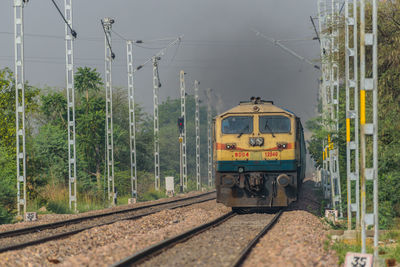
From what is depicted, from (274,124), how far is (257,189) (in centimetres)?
221

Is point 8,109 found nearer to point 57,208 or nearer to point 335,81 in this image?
point 57,208

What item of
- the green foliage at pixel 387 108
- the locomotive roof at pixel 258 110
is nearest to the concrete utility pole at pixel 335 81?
the green foliage at pixel 387 108

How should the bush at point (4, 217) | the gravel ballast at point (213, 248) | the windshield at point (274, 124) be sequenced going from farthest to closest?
the bush at point (4, 217) < the windshield at point (274, 124) < the gravel ballast at point (213, 248)

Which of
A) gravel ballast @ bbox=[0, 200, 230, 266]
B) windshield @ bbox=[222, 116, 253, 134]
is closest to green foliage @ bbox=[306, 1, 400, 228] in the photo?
windshield @ bbox=[222, 116, 253, 134]

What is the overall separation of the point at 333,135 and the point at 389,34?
4.10m

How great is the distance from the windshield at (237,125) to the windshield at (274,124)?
392 millimetres

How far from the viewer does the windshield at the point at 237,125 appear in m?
19.9

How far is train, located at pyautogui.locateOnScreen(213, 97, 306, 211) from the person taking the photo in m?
19.5

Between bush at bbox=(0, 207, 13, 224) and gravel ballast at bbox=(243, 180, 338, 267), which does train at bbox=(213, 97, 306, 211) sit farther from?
bush at bbox=(0, 207, 13, 224)

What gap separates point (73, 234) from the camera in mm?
15391

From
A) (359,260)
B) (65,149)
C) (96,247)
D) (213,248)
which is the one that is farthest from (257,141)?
(65,149)

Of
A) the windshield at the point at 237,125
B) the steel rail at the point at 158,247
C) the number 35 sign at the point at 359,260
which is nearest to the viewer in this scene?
the number 35 sign at the point at 359,260

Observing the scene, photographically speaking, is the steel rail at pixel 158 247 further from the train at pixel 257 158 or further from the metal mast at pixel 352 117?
the metal mast at pixel 352 117

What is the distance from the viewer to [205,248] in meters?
11.7
